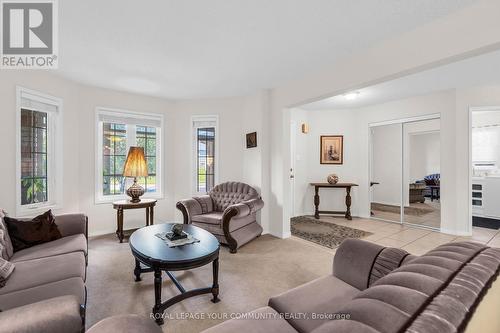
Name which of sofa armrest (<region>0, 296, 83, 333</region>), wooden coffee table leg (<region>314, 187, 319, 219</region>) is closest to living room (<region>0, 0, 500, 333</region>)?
sofa armrest (<region>0, 296, 83, 333</region>)

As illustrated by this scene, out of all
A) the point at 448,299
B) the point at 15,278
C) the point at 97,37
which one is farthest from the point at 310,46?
the point at 15,278

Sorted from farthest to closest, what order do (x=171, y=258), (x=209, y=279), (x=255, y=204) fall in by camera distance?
(x=255, y=204) < (x=209, y=279) < (x=171, y=258)

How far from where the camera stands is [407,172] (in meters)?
4.96

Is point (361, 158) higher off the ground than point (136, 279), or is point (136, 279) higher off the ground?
point (361, 158)

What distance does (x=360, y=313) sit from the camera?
0.72m

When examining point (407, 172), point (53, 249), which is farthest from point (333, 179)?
point (53, 249)

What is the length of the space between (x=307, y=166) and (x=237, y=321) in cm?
489

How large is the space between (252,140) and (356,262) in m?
3.01

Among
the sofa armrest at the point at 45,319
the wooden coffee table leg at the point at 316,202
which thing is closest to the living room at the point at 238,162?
the sofa armrest at the point at 45,319

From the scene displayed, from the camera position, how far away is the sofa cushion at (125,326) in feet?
3.41

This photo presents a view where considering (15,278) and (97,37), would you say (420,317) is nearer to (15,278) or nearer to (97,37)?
(15,278)

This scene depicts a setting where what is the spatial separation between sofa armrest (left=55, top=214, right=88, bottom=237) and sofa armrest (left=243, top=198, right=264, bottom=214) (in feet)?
6.75

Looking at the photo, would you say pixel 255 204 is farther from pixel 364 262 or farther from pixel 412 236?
pixel 412 236

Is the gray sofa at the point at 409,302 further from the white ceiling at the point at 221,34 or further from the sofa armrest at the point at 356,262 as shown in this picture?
the white ceiling at the point at 221,34
